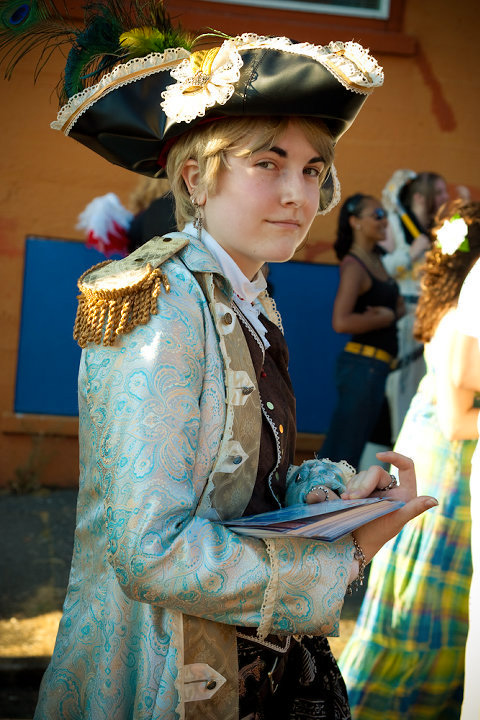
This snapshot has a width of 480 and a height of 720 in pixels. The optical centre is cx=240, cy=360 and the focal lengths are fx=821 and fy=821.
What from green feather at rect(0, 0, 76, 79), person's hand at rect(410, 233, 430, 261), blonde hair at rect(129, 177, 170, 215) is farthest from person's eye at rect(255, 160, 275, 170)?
person's hand at rect(410, 233, 430, 261)

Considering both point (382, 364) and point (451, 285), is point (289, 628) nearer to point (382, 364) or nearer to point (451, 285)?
point (451, 285)

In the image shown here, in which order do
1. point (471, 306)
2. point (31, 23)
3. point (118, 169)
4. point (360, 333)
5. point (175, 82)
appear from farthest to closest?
1. point (118, 169)
2. point (360, 333)
3. point (471, 306)
4. point (31, 23)
5. point (175, 82)

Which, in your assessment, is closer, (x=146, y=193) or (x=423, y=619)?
(x=423, y=619)

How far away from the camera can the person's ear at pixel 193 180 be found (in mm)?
1810

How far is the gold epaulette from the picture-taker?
155 cm

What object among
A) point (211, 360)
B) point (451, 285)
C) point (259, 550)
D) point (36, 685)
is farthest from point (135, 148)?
point (36, 685)

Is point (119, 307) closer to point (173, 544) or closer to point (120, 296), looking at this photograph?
point (120, 296)

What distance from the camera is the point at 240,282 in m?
1.86

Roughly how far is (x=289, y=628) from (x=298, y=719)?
0.43m

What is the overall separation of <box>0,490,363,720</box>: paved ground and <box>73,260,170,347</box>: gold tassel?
2360mm

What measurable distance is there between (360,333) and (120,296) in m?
4.01

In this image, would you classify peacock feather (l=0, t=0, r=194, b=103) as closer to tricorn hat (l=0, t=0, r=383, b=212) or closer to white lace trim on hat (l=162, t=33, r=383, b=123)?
tricorn hat (l=0, t=0, r=383, b=212)

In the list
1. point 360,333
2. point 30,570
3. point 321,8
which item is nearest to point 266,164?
point 30,570

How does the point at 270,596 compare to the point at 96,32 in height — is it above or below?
below
